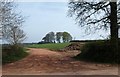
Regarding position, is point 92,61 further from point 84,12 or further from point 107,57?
point 84,12

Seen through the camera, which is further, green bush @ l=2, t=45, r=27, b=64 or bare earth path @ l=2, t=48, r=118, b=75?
green bush @ l=2, t=45, r=27, b=64

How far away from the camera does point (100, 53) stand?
23531 millimetres

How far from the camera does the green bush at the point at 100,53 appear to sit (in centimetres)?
2272

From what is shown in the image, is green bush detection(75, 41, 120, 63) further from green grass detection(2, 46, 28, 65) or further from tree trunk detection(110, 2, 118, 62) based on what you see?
green grass detection(2, 46, 28, 65)

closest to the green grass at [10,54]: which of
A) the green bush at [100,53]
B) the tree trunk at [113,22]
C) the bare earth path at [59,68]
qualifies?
the bare earth path at [59,68]

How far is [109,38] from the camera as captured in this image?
24.1 meters

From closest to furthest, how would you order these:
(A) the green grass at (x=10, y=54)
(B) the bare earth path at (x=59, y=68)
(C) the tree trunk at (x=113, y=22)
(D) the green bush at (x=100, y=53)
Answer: (B) the bare earth path at (x=59, y=68) < (D) the green bush at (x=100, y=53) < (C) the tree trunk at (x=113, y=22) < (A) the green grass at (x=10, y=54)

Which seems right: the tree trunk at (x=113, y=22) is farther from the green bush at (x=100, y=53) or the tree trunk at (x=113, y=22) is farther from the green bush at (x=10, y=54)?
the green bush at (x=10, y=54)

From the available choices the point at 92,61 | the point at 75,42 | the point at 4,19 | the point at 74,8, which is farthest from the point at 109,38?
the point at 75,42

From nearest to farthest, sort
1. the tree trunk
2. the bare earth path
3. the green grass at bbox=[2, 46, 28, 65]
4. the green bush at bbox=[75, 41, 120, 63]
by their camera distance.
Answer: the bare earth path → the green bush at bbox=[75, 41, 120, 63] → the tree trunk → the green grass at bbox=[2, 46, 28, 65]

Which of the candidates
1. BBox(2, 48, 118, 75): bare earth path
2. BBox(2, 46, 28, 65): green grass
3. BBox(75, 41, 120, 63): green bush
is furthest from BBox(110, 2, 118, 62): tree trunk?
→ BBox(2, 46, 28, 65): green grass

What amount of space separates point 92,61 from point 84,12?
4.77 meters

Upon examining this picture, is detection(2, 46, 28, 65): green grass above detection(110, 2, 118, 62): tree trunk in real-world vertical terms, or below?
below

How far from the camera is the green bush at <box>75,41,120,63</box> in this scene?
22719 millimetres
